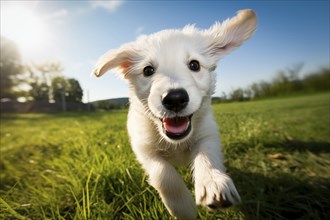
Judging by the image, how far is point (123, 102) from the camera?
3498mm

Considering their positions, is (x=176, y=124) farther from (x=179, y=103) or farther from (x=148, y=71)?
(x=148, y=71)

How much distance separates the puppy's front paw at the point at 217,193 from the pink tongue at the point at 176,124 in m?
0.48

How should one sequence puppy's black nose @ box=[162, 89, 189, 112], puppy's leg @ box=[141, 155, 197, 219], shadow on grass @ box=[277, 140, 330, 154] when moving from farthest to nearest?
shadow on grass @ box=[277, 140, 330, 154]
puppy's leg @ box=[141, 155, 197, 219]
puppy's black nose @ box=[162, 89, 189, 112]

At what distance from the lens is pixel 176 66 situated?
8.27 feet

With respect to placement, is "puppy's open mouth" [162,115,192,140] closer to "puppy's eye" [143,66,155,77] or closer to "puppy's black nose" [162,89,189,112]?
"puppy's black nose" [162,89,189,112]

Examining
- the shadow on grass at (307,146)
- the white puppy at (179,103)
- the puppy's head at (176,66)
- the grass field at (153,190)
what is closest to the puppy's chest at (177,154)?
the white puppy at (179,103)

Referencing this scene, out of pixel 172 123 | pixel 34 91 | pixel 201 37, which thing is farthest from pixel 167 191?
pixel 34 91

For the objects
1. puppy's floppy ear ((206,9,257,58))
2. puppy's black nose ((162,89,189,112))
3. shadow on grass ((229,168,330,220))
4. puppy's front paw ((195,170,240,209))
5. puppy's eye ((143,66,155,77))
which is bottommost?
shadow on grass ((229,168,330,220))

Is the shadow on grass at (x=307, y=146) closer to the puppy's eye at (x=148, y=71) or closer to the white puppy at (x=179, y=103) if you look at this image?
the white puppy at (x=179, y=103)

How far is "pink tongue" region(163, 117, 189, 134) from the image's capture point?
7.82 ft

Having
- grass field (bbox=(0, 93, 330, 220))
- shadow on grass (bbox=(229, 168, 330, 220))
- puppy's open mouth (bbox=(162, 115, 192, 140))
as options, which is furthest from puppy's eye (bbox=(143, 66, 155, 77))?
shadow on grass (bbox=(229, 168, 330, 220))

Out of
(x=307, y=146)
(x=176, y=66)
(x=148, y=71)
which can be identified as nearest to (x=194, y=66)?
(x=176, y=66)

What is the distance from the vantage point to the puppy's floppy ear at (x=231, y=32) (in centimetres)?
269

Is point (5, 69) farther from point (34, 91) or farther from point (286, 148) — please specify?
point (286, 148)
